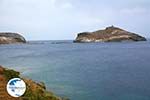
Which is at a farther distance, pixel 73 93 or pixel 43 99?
pixel 73 93

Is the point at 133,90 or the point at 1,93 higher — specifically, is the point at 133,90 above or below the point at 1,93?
below

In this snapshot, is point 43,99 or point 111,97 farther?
point 111,97

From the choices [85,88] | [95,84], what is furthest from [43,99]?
[95,84]

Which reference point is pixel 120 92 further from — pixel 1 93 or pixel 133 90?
pixel 1 93

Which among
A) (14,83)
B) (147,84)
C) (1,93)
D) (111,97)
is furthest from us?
(147,84)

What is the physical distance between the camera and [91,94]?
127ft

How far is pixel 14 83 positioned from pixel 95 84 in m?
36.2

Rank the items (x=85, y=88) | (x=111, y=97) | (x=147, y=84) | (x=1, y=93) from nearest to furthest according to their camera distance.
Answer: (x=1, y=93) < (x=111, y=97) < (x=85, y=88) < (x=147, y=84)

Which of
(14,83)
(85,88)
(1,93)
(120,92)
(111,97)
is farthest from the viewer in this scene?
(85,88)

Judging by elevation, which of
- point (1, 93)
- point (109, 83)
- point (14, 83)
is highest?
point (14, 83)

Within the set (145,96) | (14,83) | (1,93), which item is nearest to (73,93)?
(145,96)

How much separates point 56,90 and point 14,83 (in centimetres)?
2899

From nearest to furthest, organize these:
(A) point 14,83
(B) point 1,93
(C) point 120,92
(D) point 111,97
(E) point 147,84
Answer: (A) point 14,83 → (B) point 1,93 → (D) point 111,97 → (C) point 120,92 → (E) point 147,84

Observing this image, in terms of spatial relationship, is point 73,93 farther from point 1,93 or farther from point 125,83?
point 1,93
